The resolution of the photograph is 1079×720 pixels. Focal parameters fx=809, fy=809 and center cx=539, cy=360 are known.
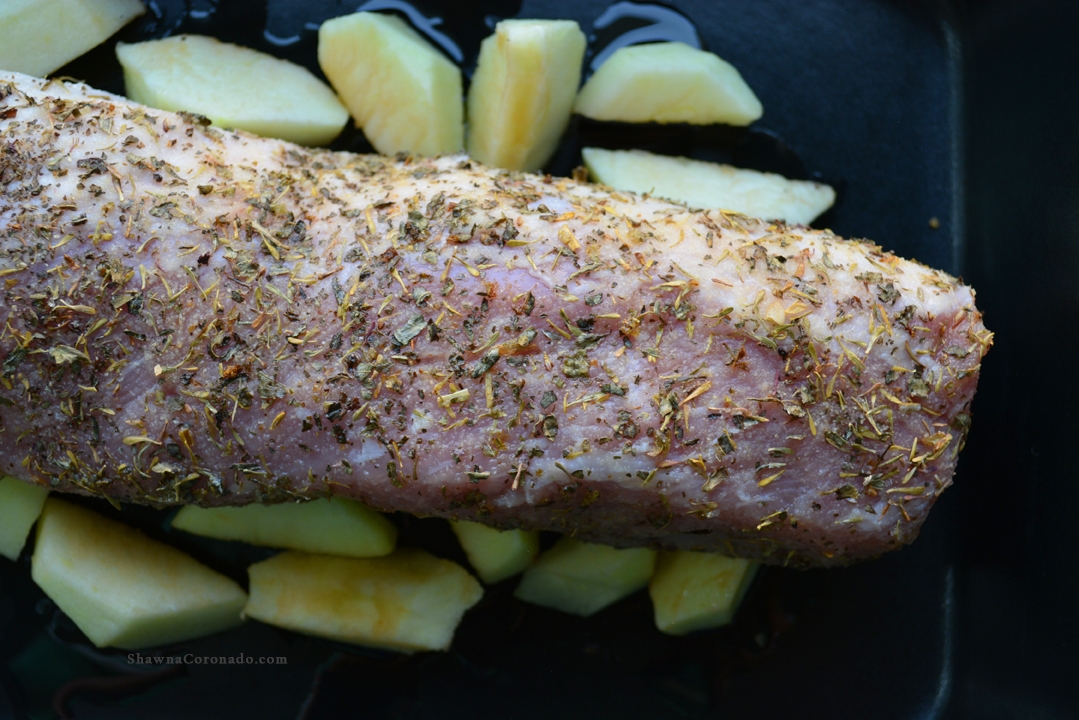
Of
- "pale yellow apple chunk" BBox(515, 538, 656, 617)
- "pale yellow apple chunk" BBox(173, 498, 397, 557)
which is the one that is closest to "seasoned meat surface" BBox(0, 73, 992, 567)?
"pale yellow apple chunk" BBox(173, 498, 397, 557)

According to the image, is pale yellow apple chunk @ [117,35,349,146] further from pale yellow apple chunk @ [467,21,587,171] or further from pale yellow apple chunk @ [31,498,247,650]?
pale yellow apple chunk @ [31,498,247,650]

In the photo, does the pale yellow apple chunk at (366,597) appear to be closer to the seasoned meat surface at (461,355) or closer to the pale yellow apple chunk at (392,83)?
the seasoned meat surface at (461,355)

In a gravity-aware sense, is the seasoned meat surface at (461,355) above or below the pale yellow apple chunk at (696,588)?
above

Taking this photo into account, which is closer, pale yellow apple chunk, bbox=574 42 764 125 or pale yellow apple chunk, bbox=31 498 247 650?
pale yellow apple chunk, bbox=31 498 247 650

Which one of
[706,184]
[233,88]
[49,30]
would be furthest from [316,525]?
[49,30]

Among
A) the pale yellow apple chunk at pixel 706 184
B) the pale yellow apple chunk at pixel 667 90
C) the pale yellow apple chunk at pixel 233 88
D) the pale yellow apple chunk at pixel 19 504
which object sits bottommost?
the pale yellow apple chunk at pixel 19 504

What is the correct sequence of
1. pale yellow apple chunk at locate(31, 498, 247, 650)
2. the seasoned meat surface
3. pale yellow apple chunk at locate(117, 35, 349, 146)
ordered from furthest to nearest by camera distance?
pale yellow apple chunk at locate(117, 35, 349, 146), pale yellow apple chunk at locate(31, 498, 247, 650), the seasoned meat surface

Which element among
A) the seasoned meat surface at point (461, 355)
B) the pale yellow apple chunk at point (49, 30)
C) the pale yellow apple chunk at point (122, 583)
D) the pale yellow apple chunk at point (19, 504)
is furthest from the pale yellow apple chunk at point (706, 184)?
the pale yellow apple chunk at point (19, 504)
